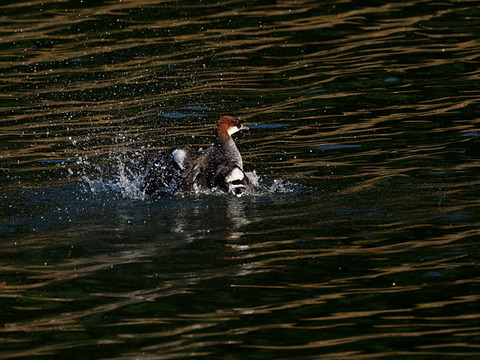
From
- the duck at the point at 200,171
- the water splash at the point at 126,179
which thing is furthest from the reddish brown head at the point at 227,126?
the water splash at the point at 126,179

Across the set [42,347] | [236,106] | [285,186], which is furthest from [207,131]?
[42,347]

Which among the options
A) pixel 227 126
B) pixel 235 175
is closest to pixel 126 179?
pixel 227 126

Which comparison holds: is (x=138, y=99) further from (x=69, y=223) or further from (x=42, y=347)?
(x=42, y=347)

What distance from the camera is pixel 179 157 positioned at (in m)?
12.3

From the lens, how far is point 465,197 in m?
10.9

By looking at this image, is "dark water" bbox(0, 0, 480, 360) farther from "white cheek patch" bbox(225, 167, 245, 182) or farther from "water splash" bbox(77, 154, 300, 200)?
"white cheek patch" bbox(225, 167, 245, 182)

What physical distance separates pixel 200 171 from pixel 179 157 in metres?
0.35

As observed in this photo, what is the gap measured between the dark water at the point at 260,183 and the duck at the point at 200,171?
29 cm

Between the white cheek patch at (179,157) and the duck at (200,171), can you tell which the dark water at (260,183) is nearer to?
the duck at (200,171)

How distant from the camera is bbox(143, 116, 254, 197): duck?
11.8 metres

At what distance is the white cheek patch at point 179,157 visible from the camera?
1228 cm

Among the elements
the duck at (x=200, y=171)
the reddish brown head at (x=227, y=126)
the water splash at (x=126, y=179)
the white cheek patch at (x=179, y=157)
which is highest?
the reddish brown head at (x=227, y=126)

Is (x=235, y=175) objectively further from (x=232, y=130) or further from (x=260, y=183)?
(x=232, y=130)

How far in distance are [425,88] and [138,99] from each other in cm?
455
